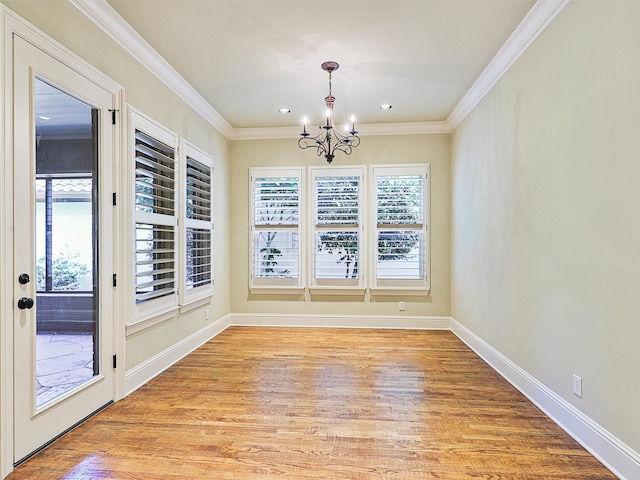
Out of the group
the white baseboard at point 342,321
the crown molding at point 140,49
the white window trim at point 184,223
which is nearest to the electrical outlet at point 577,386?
the white baseboard at point 342,321

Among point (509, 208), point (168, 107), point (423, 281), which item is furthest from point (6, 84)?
point (423, 281)

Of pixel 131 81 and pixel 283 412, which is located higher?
pixel 131 81

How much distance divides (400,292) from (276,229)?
6.79 feet

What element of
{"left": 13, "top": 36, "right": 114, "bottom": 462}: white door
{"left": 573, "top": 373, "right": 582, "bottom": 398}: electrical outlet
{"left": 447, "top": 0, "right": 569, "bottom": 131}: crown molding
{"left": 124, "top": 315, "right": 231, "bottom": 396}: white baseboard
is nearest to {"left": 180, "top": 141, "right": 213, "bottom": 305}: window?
{"left": 124, "top": 315, "right": 231, "bottom": 396}: white baseboard

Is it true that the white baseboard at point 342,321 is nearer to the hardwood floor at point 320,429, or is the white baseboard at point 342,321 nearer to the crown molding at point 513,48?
the hardwood floor at point 320,429

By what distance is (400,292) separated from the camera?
5.29 m

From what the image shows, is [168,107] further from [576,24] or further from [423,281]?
[423,281]

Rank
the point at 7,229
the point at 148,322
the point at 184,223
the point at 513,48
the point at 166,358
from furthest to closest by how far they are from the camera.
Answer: the point at 184,223 < the point at 166,358 < the point at 148,322 < the point at 513,48 < the point at 7,229

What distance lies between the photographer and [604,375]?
2.06 metres

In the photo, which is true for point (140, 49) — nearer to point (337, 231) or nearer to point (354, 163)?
point (354, 163)

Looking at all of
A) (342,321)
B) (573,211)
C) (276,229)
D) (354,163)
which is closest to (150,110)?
(276,229)

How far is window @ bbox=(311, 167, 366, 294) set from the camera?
5.33m

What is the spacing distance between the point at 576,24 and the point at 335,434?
3070 millimetres

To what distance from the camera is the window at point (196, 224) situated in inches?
158
